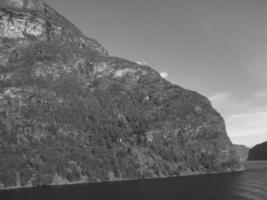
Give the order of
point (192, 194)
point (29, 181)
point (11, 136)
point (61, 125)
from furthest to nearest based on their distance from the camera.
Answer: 1. point (61, 125)
2. point (11, 136)
3. point (29, 181)
4. point (192, 194)

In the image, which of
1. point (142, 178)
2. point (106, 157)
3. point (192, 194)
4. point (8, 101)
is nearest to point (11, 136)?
point (8, 101)

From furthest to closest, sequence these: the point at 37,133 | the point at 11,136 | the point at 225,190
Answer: the point at 37,133
the point at 11,136
the point at 225,190

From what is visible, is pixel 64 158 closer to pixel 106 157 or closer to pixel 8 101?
pixel 106 157

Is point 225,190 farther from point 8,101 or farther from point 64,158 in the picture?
point 8,101

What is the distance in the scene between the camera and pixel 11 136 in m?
171

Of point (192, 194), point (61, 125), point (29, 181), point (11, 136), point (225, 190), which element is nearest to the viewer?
point (192, 194)

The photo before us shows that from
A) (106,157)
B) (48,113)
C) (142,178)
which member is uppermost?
(48,113)

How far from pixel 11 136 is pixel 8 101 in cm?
3047

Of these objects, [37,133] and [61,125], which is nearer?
[37,133]

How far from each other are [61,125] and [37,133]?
59.2 feet

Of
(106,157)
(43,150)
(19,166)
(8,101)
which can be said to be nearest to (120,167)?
(106,157)

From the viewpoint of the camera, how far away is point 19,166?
155250 mm

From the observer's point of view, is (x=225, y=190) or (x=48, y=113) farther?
(x=48, y=113)

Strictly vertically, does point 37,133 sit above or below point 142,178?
above
